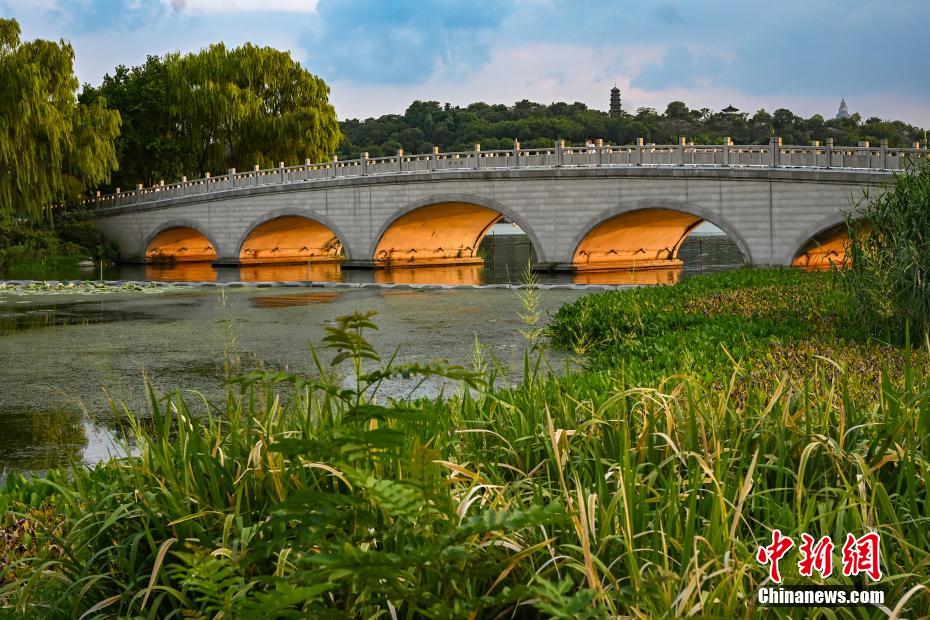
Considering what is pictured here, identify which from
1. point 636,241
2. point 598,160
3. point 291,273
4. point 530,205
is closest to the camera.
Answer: point 598,160

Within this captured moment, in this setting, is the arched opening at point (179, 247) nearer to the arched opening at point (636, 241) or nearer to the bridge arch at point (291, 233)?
the bridge arch at point (291, 233)

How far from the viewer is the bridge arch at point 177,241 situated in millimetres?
36438

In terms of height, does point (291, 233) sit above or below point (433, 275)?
above

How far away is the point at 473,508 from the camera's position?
10.0 ft

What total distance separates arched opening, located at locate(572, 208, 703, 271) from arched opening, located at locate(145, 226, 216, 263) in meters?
15.8

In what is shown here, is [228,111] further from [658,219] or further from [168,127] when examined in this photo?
[658,219]

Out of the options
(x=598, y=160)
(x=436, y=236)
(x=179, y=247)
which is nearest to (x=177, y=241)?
(x=179, y=247)

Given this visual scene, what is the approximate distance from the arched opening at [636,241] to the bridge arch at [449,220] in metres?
1.67

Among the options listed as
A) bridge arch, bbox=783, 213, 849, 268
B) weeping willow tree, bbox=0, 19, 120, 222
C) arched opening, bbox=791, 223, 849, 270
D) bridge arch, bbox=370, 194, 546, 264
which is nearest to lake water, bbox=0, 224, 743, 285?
bridge arch, bbox=370, 194, 546, 264

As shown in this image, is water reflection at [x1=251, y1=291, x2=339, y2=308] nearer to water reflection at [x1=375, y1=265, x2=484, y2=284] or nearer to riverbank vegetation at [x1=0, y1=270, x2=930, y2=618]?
water reflection at [x1=375, y1=265, x2=484, y2=284]

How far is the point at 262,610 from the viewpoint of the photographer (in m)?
2.08

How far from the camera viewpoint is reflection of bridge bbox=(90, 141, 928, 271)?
24438mm

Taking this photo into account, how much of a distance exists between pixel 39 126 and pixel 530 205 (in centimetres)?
1503

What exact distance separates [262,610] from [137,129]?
42.2 metres
